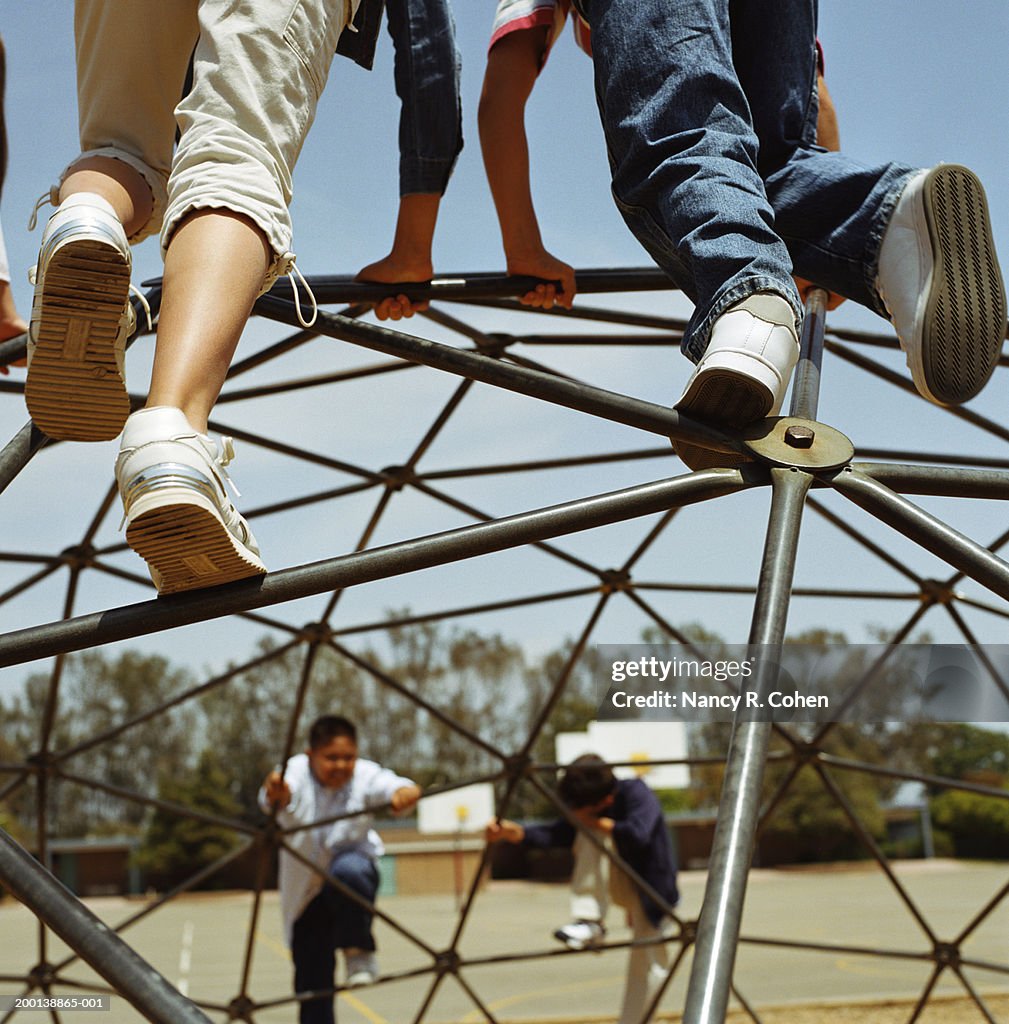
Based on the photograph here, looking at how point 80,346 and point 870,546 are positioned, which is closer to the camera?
point 80,346

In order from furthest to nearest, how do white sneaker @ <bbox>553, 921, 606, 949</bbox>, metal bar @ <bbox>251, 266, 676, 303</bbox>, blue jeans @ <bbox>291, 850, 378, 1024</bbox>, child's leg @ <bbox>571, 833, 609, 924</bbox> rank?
child's leg @ <bbox>571, 833, 609, 924</bbox> → white sneaker @ <bbox>553, 921, 606, 949</bbox> → blue jeans @ <bbox>291, 850, 378, 1024</bbox> → metal bar @ <bbox>251, 266, 676, 303</bbox>

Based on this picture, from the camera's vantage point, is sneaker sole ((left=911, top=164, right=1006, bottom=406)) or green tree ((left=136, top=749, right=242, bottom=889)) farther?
green tree ((left=136, top=749, right=242, bottom=889))

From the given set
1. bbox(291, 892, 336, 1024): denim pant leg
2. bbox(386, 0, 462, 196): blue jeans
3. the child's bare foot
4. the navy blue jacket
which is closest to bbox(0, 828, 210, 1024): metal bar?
the child's bare foot

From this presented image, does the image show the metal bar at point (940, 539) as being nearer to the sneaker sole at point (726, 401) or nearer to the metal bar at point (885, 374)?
the sneaker sole at point (726, 401)

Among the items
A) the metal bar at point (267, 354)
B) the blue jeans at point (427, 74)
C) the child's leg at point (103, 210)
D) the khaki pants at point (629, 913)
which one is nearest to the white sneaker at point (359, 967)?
the khaki pants at point (629, 913)

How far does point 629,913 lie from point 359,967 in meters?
1.64

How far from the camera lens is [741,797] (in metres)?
1.60

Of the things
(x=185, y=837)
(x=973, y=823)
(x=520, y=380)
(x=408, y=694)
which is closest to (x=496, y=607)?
(x=408, y=694)

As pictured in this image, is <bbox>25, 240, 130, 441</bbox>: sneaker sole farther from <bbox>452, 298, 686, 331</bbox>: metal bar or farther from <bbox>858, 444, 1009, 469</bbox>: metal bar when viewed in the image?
<bbox>858, 444, 1009, 469</bbox>: metal bar

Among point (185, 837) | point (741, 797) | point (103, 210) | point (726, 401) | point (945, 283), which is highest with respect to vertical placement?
point (185, 837)

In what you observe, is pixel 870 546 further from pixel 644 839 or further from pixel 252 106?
pixel 252 106

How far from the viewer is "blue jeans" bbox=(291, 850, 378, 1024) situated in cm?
614

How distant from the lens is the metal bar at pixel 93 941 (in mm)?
1522

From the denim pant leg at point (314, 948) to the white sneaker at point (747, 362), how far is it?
476 centimetres
